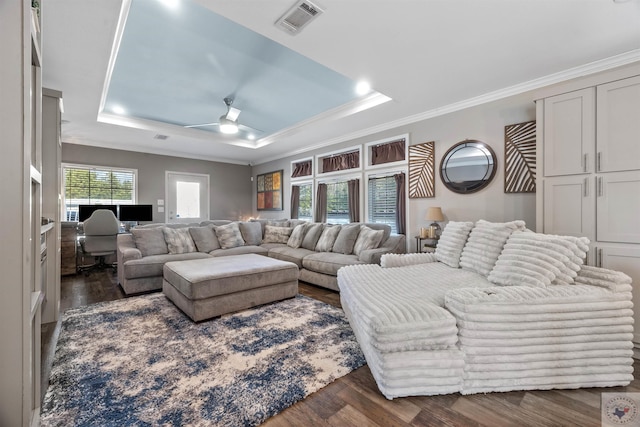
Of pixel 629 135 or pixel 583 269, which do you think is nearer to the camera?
pixel 583 269

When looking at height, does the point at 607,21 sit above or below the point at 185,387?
above

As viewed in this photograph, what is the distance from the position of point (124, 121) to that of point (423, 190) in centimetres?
496

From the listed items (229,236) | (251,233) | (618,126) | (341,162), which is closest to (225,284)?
(229,236)

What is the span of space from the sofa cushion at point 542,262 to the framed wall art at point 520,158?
1.22 m

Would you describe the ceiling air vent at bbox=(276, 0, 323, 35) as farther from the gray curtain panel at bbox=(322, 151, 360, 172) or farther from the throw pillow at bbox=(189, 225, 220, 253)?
the throw pillow at bbox=(189, 225, 220, 253)

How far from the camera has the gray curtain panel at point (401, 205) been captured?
13.8ft

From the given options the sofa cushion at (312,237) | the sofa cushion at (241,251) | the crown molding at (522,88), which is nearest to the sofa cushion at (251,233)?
the sofa cushion at (241,251)

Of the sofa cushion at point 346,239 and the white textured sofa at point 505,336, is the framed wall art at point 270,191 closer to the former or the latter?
the sofa cushion at point 346,239

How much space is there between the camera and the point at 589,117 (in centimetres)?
229

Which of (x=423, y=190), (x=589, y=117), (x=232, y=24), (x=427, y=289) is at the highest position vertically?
(x=232, y=24)

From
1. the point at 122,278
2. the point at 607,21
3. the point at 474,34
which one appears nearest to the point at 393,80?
the point at 474,34

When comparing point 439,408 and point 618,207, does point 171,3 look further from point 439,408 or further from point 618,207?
point 618,207

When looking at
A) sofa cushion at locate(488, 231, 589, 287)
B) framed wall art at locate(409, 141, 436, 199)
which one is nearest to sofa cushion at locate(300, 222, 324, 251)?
framed wall art at locate(409, 141, 436, 199)

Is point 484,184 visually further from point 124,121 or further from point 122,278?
point 124,121
